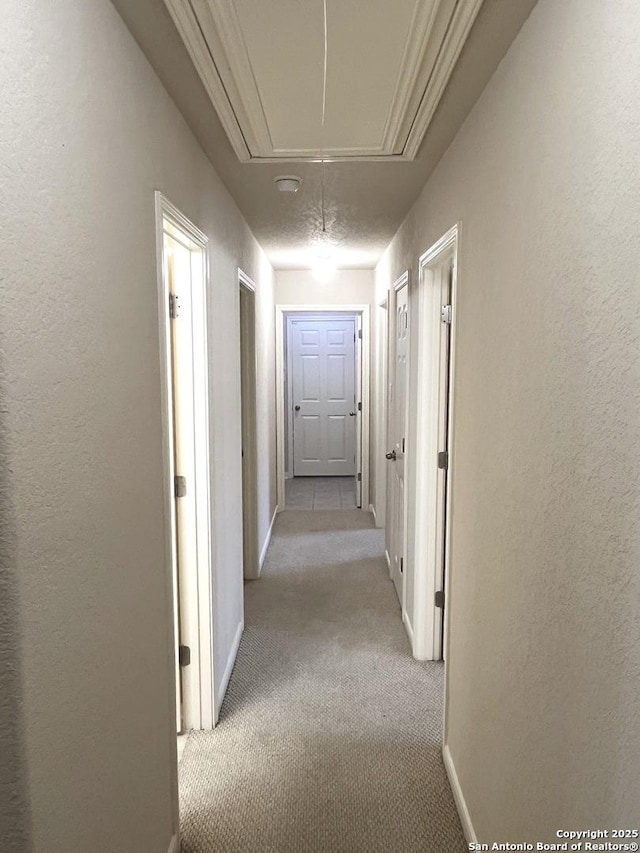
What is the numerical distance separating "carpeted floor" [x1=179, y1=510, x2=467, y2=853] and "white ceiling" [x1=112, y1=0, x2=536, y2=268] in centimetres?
229

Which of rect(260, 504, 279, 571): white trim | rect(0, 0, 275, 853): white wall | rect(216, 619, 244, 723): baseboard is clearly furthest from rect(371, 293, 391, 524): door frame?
rect(0, 0, 275, 853): white wall

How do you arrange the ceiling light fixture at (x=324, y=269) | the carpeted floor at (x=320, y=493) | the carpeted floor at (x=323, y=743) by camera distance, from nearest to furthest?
the carpeted floor at (x=323, y=743) < the ceiling light fixture at (x=324, y=269) < the carpeted floor at (x=320, y=493)

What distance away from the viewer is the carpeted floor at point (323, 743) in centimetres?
193

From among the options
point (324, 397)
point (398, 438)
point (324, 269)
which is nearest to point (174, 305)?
point (398, 438)

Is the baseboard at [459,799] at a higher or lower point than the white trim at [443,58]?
lower

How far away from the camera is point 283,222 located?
3418 mm

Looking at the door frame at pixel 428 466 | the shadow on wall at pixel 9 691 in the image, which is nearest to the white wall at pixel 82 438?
the shadow on wall at pixel 9 691

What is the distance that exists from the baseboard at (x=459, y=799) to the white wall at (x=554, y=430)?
0.07 meters

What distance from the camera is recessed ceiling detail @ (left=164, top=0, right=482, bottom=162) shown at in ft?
4.14

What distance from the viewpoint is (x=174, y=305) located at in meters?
2.21

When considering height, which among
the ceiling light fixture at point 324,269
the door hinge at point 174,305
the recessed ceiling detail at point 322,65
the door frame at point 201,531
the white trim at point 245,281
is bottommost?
the door frame at point 201,531

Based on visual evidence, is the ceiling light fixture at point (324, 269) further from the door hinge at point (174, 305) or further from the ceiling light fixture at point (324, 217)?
the door hinge at point (174, 305)

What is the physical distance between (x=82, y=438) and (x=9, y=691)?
1.45 feet

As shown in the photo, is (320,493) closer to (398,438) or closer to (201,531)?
(398,438)
